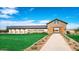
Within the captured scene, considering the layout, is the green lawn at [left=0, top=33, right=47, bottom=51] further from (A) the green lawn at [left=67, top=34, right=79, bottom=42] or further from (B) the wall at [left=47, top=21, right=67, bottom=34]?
(A) the green lawn at [left=67, top=34, right=79, bottom=42]

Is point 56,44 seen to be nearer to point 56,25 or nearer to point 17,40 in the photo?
point 56,25

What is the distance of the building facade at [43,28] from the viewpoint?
266 centimetres

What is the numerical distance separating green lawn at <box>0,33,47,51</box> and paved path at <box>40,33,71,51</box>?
0.41 feet

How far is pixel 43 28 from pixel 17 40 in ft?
1.26

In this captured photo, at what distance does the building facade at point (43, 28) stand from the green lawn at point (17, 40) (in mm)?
55

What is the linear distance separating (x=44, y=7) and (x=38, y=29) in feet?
1.03

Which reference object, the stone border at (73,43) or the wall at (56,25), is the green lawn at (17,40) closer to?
the wall at (56,25)

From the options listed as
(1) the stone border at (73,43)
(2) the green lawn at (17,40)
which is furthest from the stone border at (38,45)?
(1) the stone border at (73,43)

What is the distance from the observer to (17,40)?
269 centimetres

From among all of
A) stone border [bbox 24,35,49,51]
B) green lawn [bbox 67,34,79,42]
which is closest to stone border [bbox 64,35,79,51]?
green lawn [bbox 67,34,79,42]

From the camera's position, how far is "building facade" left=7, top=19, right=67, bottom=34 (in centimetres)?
266

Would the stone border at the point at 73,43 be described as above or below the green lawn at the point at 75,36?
below

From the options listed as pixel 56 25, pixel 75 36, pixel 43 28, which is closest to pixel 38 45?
pixel 43 28
